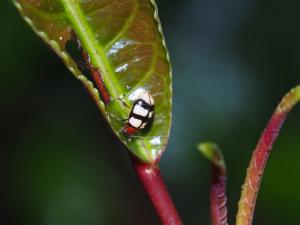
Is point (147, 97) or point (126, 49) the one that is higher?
point (126, 49)

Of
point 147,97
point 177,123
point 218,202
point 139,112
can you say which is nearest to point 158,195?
point 218,202

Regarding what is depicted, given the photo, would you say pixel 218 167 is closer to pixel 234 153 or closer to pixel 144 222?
pixel 234 153

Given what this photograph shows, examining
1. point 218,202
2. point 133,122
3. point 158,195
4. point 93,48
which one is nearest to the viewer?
point 218,202

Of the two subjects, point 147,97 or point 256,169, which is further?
point 147,97

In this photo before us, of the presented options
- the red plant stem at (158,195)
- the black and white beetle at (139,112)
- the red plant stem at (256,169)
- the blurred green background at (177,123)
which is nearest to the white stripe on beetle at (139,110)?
the black and white beetle at (139,112)

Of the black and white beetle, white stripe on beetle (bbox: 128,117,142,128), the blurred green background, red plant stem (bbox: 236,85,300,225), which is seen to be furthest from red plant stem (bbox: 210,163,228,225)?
the blurred green background

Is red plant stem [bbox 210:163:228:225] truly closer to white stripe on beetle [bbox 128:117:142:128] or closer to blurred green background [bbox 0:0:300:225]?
white stripe on beetle [bbox 128:117:142:128]

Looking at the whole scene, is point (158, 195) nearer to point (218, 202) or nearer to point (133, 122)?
point (218, 202)
